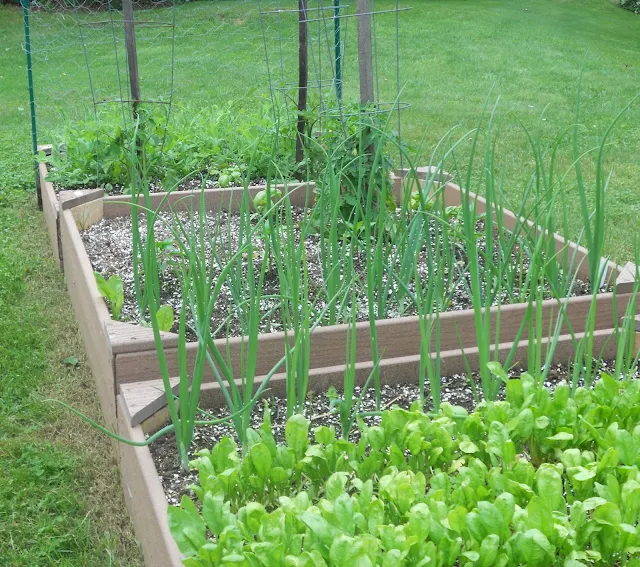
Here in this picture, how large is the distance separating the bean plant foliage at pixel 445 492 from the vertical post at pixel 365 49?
1.73m

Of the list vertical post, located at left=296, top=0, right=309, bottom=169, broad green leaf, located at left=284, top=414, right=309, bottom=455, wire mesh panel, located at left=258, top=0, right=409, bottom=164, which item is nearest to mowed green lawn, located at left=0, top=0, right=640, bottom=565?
wire mesh panel, located at left=258, top=0, right=409, bottom=164

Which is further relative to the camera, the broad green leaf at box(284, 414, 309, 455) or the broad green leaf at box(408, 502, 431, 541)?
the broad green leaf at box(284, 414, 309, 455)

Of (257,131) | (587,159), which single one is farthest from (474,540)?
(587,159)

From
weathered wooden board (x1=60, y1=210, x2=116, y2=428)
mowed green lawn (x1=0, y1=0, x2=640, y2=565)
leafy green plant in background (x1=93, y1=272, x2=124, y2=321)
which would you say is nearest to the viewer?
mowed green lawn (x1=0, y1=0, x2=640, y2=565)

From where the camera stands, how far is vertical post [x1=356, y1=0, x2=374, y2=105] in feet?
10.2

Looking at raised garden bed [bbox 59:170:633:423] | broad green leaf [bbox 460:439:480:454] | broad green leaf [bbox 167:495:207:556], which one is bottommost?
raised garden bed [bbox 59:170:633:423]

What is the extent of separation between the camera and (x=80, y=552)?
6.95ft

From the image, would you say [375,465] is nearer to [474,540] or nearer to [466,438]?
[466,438]

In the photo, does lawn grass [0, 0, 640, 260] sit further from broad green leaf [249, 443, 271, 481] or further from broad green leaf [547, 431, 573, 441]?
broad green leaf [249, 443, 271, 481]

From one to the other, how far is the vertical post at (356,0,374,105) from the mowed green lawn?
50 cm

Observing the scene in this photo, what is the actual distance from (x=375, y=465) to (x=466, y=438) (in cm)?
21

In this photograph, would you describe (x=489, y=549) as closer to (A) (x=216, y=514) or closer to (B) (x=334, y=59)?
(A) (x=216, y=514)

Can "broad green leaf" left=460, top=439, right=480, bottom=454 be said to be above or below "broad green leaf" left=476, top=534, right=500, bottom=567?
below

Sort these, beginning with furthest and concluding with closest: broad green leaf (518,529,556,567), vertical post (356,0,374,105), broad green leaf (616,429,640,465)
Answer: vertical post (356,0,374,105) < broad green leaf (616,429,640,465) < broad green leaf (518,529,556,567)
